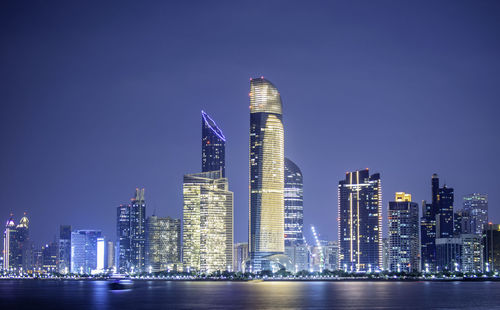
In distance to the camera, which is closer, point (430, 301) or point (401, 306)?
point (401, 306)

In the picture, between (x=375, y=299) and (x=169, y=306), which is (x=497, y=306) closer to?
(x=375, y=299)

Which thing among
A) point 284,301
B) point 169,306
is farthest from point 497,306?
point 169,306

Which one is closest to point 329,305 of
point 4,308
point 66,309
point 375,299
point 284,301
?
point 284,301

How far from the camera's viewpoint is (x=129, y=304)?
16750 cm

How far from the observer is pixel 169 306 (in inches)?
6294

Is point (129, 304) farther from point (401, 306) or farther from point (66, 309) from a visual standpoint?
point (401, 306)

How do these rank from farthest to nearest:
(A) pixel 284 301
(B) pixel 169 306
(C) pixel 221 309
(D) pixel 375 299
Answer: (D) pixel 375 299 → (A) pixel 284 301 → (B) pixel 169 306 → (C) pixel 221 309

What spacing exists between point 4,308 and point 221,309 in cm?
4433

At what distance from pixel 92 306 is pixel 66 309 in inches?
417

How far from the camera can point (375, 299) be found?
183250 mm

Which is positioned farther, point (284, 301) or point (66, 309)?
point (284, 301)

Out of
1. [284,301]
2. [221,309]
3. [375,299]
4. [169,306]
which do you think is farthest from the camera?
[375,299]

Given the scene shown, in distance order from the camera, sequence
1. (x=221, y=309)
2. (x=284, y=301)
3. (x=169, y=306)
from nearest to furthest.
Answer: (x=221, y=309) → (x=169, y=306) → (x=284, y=301)

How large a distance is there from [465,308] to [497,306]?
268 inches
